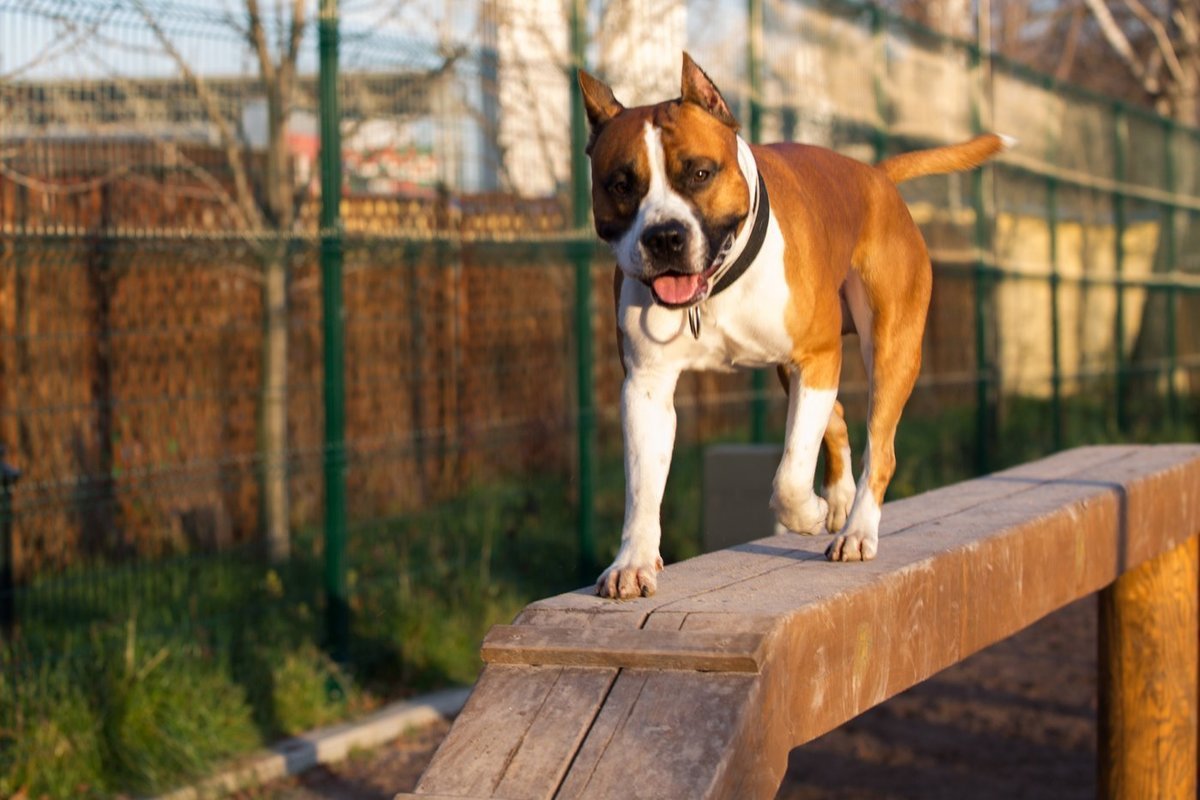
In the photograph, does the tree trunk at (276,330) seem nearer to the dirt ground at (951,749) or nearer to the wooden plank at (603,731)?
the dirt ground at (951,749)

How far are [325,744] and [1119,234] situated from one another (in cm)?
1127

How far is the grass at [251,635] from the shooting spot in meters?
5.41

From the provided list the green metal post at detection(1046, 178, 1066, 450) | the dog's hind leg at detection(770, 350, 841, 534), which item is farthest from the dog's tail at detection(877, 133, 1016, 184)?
the green metal post at detection(1046, 178, 1066, 450)

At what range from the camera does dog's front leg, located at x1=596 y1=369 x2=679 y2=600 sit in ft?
11.2

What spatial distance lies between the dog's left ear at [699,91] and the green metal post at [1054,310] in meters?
10.5

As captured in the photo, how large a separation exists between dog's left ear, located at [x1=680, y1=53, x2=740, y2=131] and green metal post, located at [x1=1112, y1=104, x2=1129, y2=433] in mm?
12572

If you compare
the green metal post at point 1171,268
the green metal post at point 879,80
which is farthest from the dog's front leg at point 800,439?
the green metal post at point 1171,268

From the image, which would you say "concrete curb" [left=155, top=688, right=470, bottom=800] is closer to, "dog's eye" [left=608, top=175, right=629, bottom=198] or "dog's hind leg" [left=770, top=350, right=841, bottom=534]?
"dog's hind leg" [left=770, top=350, right=841, bottom=534]

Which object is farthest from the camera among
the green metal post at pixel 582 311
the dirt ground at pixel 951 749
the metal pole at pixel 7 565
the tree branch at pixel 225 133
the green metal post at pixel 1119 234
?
the green metal post at pixel 1119 234

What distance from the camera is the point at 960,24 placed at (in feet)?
76.5

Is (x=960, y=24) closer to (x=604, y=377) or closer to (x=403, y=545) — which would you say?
(x=604, y=377)

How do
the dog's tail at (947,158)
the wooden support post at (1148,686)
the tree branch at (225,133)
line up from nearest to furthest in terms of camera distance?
1. the dog's tail at (947,158)
2. the wooden support post at (1148,686)
3. the tree branch at (225,133)

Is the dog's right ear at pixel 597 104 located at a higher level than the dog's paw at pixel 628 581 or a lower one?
higher

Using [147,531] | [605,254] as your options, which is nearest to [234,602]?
[147,531]
